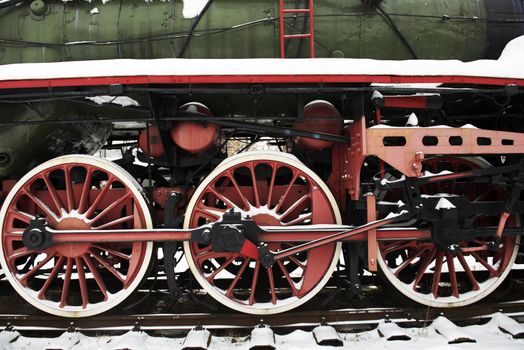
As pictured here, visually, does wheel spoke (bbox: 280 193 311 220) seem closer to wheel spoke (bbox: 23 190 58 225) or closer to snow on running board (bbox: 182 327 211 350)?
snow on running board (bbox: 182 327 211 350)

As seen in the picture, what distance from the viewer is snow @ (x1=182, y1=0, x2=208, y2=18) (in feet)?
11.1

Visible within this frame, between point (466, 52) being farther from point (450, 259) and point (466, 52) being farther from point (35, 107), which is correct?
point (35, 107)

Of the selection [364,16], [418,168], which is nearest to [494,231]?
[418,168]

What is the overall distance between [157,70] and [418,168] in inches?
86.1

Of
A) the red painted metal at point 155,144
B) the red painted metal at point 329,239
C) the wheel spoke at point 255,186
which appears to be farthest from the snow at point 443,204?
the red painted metal at point 155,144

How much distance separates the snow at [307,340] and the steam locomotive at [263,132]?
0.79 feet

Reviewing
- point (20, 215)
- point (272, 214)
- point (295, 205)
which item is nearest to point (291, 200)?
point (295, 205)

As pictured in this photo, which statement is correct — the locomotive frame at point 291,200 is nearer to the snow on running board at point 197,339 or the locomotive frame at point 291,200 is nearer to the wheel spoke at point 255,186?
the wheel spoke at point 255,186

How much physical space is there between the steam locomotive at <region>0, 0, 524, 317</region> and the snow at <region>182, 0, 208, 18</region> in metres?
0.03

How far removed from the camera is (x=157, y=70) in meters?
2.76

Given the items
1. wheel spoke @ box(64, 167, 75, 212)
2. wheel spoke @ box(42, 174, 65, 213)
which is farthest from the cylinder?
wheel spoke @ box(42, 174, 65, 213)

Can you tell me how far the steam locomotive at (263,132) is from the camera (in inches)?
117

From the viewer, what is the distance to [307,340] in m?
2.92

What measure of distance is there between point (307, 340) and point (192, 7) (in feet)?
10.0
